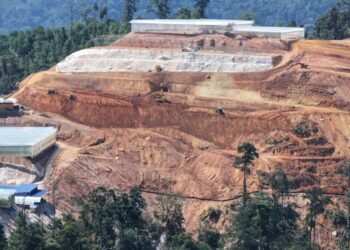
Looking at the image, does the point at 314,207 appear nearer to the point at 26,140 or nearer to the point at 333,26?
the point at 26,140

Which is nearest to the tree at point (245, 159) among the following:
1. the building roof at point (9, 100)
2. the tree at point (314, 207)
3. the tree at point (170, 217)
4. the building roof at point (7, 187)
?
the tree at point (314, 207)

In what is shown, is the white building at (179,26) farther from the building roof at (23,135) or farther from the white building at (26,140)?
the building roof at (23,135)

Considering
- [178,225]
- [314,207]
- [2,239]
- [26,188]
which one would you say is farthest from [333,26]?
[2,239]

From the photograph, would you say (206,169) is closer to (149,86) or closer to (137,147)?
(137,147)

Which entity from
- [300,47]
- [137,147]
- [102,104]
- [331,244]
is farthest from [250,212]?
[300,47]

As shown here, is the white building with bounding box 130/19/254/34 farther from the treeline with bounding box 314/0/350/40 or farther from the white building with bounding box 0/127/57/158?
the white building with bounding box 0/127/57/158
